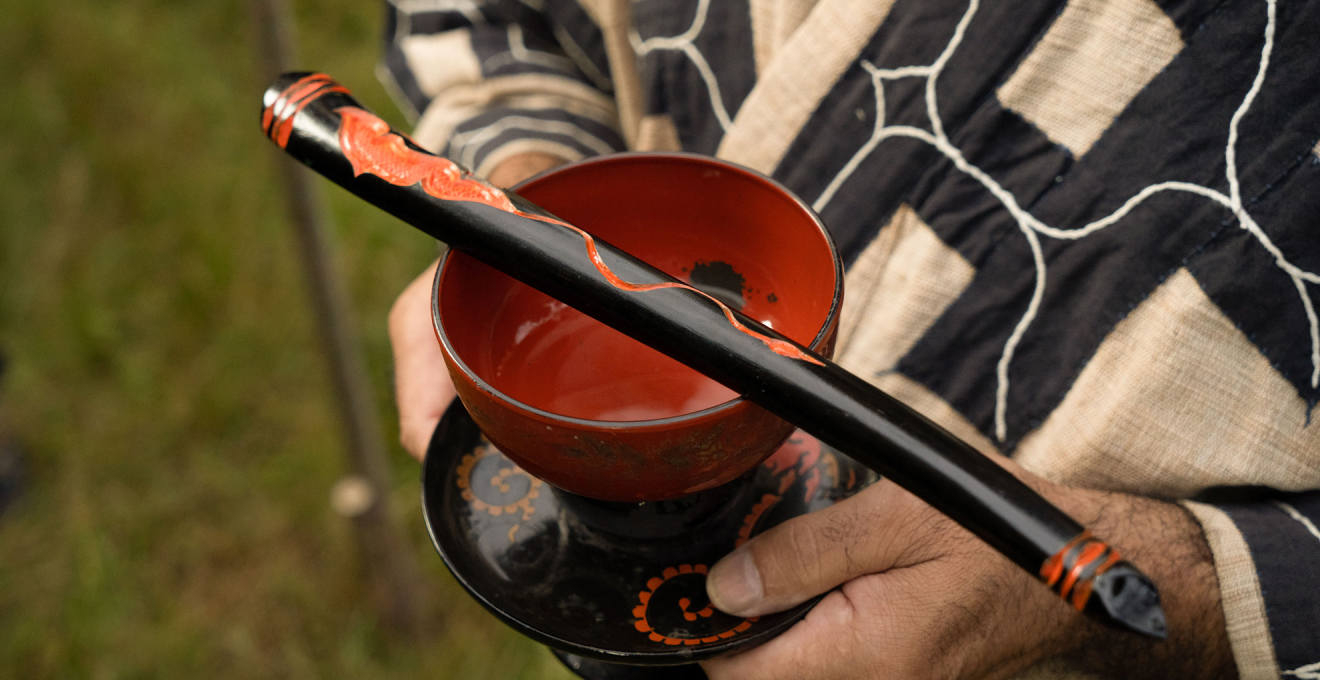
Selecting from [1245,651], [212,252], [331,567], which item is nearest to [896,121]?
[1245,651]

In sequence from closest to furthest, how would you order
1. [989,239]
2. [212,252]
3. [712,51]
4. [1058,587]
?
[1058,587] < [989,239] < [712,51] < [212,252]

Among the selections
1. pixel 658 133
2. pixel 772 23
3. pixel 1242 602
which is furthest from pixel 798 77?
pixel 1242 602

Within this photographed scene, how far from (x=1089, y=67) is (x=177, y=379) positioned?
6.04 feet

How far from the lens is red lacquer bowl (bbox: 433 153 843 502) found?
0.64 metres

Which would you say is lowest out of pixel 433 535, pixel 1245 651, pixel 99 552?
pixel 99 552

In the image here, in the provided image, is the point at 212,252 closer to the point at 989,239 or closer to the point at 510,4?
the point at 510,4

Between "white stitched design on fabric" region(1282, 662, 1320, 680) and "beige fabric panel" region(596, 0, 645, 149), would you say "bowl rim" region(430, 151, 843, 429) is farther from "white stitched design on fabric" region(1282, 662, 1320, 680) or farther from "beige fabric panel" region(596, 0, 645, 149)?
"white stitched design on fabric" region(1282, 662, 1320, 680)

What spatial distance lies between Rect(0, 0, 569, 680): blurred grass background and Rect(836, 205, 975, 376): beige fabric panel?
2.57 ft

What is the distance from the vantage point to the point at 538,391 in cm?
73

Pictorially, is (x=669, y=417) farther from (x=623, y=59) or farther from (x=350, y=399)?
(x=350, y=399)

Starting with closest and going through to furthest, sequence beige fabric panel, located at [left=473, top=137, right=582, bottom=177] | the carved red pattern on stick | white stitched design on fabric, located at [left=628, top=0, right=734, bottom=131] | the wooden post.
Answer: the carved red pattern on stick
white stitched design on fabric, located at [left=628, top=0, right=734, bottom=131]
beige fabric panel, located at [left=473, top=137, right=582, bottom=177]
the wooden post

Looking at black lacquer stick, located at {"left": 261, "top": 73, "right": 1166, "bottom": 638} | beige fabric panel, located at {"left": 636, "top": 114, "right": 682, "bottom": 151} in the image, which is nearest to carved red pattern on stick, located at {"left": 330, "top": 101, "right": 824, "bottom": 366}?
black lacquer stick, located at {"left": 261, "top": 73, "right": 1166, "bottom": 638}

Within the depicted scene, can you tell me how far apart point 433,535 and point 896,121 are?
0.53 m

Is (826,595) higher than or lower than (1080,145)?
lower
